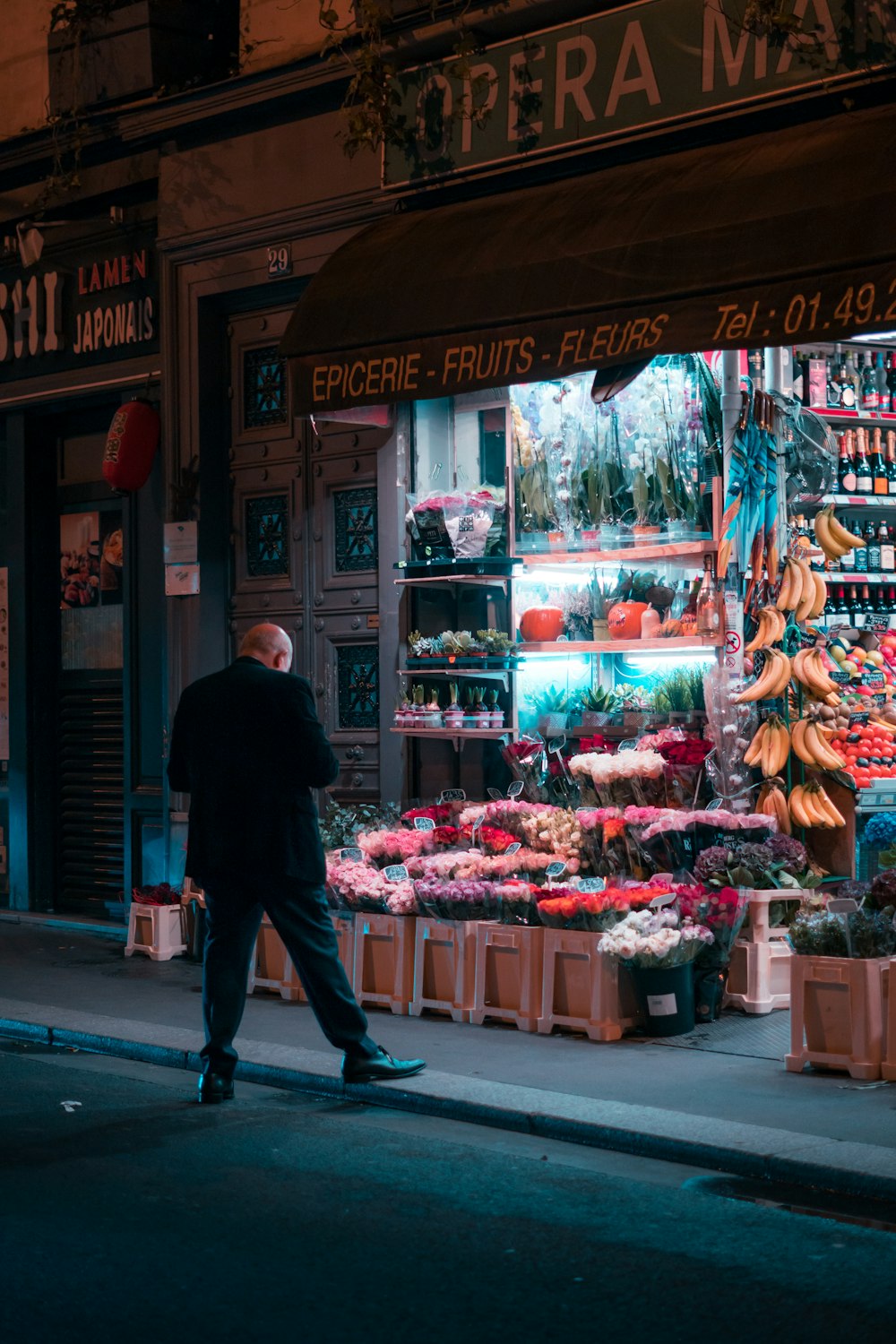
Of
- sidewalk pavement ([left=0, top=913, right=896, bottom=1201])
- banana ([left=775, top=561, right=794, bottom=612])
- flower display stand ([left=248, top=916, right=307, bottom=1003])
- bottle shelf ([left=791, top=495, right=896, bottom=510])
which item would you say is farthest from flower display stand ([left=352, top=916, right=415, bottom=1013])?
bottle shelf ([left=791, top=495, right=896, bottom=510])

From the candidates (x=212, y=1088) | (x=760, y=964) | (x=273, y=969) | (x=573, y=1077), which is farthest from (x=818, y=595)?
(x=212, y=1088)

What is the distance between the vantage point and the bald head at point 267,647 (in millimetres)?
8078

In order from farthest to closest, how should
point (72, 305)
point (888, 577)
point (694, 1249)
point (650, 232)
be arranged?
point (72, 305) < point (888, 577) < point (650, 232) < point (694, 1249)

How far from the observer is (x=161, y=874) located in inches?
514

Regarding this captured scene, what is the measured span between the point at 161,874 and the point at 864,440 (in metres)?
5.80

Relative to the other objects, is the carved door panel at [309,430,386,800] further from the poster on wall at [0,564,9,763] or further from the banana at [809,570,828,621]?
the poster on wall at [0,564,9,763]

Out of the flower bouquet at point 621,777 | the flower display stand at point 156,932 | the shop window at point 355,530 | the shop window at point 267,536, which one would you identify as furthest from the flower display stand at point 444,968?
the shop window at point 267,536

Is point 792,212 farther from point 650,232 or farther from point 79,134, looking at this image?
point 79,134

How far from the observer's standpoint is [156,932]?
12.0m

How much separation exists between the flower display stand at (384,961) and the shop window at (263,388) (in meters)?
4.16

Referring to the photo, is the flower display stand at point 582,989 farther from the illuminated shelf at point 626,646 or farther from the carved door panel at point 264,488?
the carved door panel at point 264,488

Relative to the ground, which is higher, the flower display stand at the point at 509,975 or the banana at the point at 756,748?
the banana at the point at 756,748

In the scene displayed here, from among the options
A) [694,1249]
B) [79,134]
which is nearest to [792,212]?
[694,1249]

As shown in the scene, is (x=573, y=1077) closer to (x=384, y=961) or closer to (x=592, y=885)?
(x=592, y=885)
